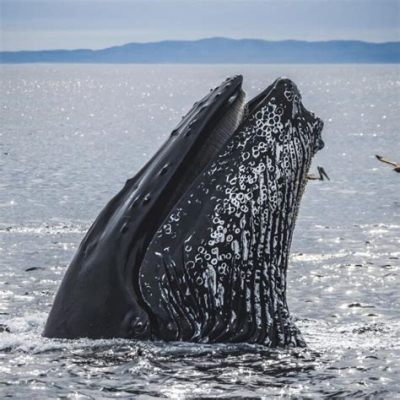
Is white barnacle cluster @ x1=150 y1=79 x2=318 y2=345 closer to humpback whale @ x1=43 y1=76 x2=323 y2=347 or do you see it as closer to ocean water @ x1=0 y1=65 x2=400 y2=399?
humpback whale @ x1=43 y1=76 x2=323 y2=347

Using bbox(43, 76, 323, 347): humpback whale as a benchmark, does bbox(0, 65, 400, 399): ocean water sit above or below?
below

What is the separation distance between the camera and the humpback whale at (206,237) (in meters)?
9.02

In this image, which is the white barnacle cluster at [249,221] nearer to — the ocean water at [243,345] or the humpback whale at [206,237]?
the humpback whale at [206,237]

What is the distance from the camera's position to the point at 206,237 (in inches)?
357

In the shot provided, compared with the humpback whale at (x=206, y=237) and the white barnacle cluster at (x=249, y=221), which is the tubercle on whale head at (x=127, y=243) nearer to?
the humpback whale at (x=206, y=237)

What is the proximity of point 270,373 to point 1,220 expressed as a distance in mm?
17008

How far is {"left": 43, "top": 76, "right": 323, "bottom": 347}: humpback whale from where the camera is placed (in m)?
9.02

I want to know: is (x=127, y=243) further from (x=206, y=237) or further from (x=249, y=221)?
(x=249, y=221)

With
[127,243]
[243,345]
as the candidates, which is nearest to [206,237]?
[127,243]

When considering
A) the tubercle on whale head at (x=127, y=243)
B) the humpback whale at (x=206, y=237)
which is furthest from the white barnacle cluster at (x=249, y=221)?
the tubercle on whale head at (x=127, y=243)

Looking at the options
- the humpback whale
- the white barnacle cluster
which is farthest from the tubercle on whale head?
the white barnacle cluster

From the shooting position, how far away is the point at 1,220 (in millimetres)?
25562

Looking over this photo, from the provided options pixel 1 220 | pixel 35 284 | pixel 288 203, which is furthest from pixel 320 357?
pixel 1 220

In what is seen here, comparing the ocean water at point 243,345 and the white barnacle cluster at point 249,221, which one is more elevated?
the white barnacle cluster at point 249,221
